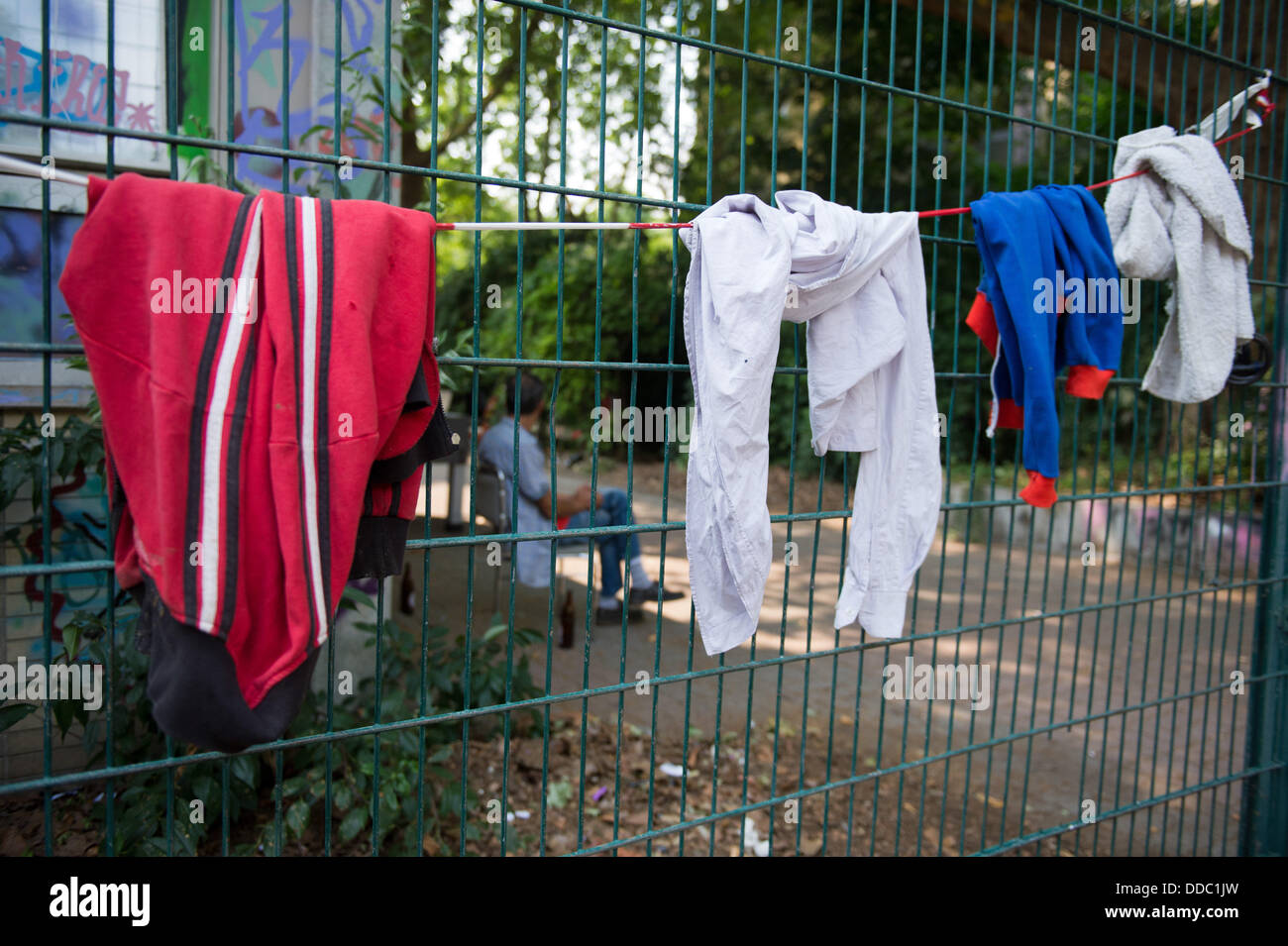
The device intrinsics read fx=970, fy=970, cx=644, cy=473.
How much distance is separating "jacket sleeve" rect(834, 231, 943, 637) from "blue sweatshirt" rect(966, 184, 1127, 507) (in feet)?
0.62

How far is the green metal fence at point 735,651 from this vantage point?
208cm

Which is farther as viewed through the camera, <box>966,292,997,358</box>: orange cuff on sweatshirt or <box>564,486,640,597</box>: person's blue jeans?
<box>564,486,640,597</box>: person's blue jeans

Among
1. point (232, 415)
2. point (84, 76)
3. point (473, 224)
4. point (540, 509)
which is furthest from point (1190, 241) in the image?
point (84, 76)

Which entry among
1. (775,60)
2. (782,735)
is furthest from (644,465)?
(775,60)

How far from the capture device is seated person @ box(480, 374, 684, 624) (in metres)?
4.89

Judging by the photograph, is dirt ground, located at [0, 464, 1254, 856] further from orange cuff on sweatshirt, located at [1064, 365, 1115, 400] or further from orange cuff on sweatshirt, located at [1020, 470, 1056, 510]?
orange cuff on sweatshirt, located at [1064, 365, 1115, 400]

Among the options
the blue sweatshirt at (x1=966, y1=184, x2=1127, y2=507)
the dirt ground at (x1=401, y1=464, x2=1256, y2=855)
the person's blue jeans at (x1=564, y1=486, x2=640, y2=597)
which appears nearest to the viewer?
the blue sweatshirt at (x1=966, y1=184, x2=1127, y2=507)

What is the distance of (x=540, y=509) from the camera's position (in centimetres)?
508

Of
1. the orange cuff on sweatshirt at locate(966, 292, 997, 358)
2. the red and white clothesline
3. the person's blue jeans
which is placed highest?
the red and white clothesline

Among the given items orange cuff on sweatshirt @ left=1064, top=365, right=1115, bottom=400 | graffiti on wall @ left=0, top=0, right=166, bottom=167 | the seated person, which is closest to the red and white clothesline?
orange cuff on sweatshirt @ left=1064, top=365, right=1115, bottom=400

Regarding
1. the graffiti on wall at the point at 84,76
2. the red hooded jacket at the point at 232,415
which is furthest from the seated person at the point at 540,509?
the red hooded jacket at the point at 232,415

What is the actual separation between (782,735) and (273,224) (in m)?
3.69
